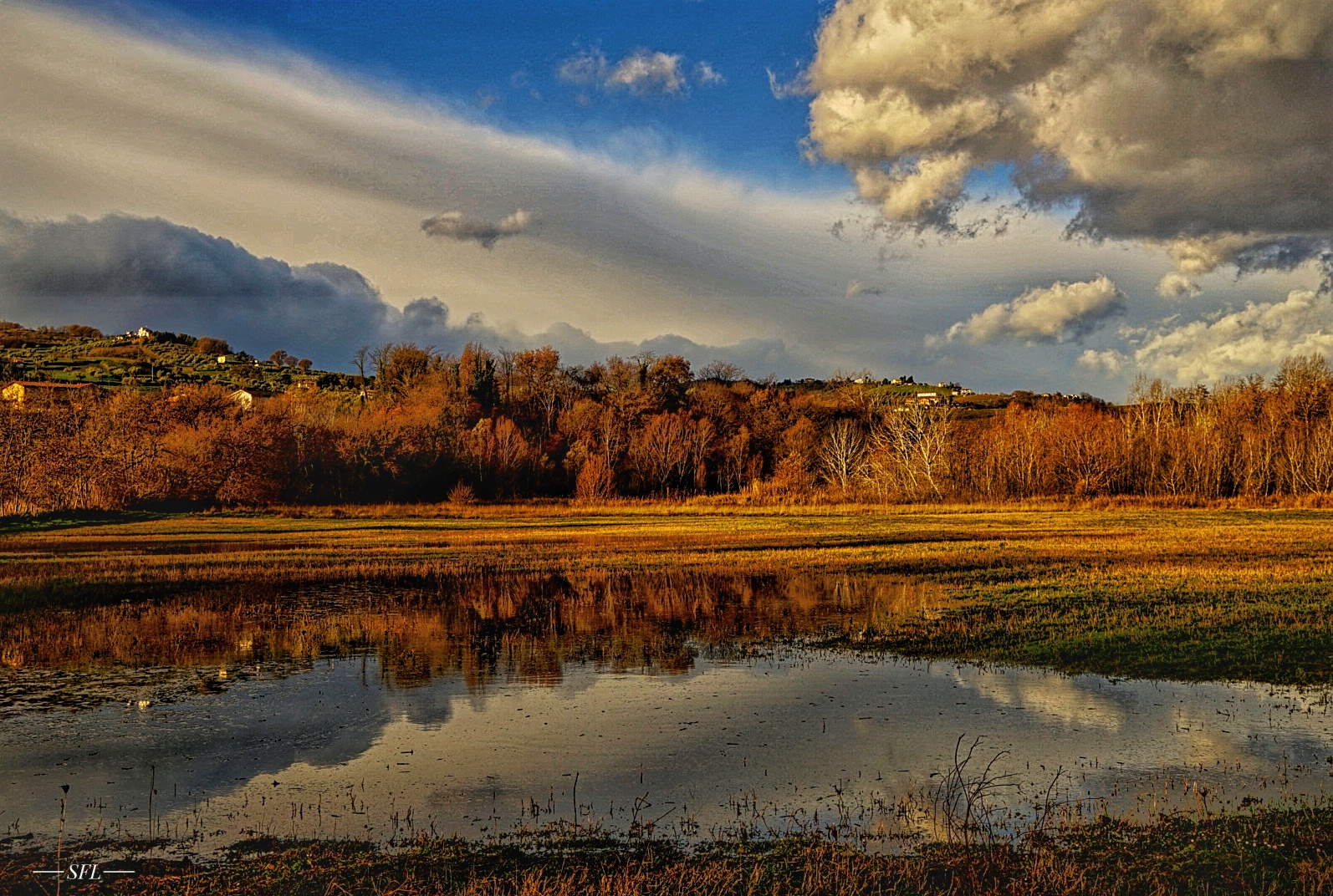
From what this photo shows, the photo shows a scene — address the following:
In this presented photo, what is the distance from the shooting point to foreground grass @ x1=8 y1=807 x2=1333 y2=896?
9031 millimetres

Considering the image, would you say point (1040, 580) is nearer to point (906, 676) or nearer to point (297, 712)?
point (906, 676)

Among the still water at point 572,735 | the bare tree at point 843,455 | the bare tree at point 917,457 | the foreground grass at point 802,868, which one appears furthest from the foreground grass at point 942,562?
the bare tree at point 843,455

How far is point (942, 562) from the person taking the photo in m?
40.4

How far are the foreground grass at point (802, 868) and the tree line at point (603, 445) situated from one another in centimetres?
7630

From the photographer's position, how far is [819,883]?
9125 millimetres

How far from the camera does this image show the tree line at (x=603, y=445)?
82.1m

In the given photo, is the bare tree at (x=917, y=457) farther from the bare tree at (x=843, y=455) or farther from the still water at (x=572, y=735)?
the still water at (x=572, y=735)

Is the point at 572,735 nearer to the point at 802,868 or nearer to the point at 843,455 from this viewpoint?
the point at 802,868

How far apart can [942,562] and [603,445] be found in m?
79.0

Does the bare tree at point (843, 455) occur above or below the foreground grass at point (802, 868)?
above

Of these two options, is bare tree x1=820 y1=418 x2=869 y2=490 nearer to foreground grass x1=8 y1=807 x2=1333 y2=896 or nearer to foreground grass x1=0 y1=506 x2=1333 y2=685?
foreground grass x1=0 y1=506 x2=1333 y2=685

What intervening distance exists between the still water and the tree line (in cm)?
6330

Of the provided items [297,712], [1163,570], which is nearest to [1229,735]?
[297,712]

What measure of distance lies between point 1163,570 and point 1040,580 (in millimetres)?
5234
